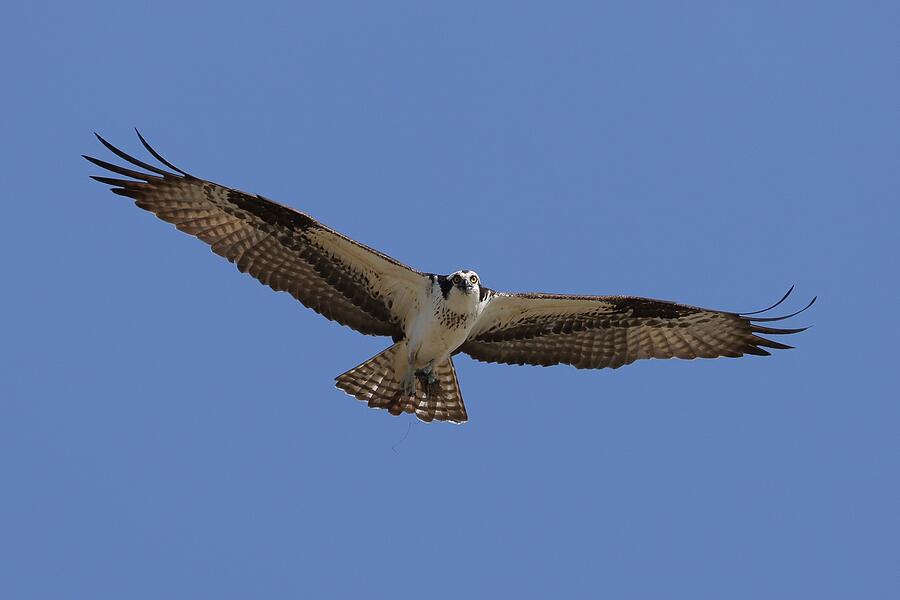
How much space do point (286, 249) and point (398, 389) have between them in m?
2.02

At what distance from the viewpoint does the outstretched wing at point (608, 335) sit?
16906 mm

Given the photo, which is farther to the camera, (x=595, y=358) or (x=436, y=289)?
(x=595, y=358)

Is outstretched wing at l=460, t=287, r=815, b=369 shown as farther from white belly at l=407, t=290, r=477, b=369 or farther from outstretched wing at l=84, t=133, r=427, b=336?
outstretched wing at l=84, t=133, r=427, b=336

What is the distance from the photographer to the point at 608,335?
56.3 ft

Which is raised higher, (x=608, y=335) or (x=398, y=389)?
(x=608, y=335)

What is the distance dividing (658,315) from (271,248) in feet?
14.4

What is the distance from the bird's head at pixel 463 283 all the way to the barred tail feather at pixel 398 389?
1.08 metres

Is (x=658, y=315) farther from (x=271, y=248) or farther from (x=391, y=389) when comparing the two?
(x=271, y=248)

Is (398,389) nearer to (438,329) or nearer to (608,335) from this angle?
(438,329)

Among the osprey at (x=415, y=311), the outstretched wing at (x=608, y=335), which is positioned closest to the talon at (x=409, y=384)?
the osprey at (x=415, y=311)

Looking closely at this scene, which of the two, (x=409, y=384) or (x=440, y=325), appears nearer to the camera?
(x=440, y=325)

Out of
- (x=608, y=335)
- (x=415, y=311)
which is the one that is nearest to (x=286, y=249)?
(x=415, y=311)

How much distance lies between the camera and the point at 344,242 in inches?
628

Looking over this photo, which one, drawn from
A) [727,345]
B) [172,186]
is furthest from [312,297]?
[727,345]
